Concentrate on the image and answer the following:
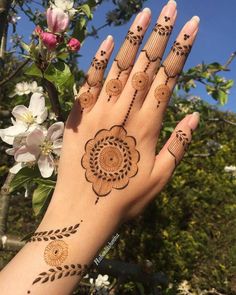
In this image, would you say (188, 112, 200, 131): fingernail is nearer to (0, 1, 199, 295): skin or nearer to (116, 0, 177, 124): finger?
(0, 1, 199, 295): skin

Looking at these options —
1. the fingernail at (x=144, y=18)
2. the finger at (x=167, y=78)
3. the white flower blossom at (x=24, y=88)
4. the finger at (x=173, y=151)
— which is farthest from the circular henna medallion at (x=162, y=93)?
the white flower blossom at (x=24, y=88)

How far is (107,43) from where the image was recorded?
57.5 inches

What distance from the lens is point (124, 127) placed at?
4.53 feet

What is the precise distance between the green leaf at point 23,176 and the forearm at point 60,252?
305 mm

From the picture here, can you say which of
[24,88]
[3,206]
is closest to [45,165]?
[24,88]

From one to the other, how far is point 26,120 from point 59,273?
1.83 feet

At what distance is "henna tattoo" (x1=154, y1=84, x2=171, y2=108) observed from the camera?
1434mm

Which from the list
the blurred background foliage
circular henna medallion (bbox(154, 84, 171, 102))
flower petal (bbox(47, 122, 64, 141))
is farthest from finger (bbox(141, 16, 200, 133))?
the blurred background foliage

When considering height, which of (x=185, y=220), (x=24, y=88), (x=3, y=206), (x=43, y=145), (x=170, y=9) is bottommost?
(x=185, y=220)

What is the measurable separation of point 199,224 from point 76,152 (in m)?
4.31

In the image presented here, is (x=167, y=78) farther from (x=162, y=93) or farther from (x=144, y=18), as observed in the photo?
(x=144, y=18)

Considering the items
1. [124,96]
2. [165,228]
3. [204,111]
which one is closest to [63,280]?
[124,96]

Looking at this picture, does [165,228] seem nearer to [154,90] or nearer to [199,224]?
[199,224]

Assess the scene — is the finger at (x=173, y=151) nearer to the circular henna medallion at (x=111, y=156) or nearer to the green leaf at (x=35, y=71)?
the circular henna medallion at (x=111, y=156)
